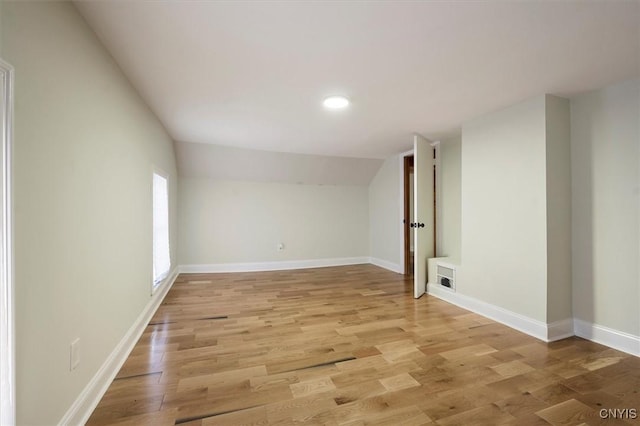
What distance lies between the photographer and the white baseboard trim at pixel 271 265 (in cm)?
473

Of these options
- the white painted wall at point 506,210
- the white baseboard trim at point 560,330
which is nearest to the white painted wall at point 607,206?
the white baseboard trim at point 560,330

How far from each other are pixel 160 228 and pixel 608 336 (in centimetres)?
457

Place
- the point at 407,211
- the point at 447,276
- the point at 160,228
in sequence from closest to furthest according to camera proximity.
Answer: the point at 160,228 → the point at 447,276 → the point at 407,211

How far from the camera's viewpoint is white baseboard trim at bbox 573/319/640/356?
206 centimetres

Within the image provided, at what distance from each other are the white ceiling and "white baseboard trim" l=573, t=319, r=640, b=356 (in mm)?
2049

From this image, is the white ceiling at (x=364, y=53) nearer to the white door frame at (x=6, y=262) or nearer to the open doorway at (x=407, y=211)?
the white door frame at (x=6, y=262)

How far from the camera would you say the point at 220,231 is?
16.0 ft

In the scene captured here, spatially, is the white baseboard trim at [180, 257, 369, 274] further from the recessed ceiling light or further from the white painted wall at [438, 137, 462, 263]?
the recessed ceiling light

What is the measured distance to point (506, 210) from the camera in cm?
260

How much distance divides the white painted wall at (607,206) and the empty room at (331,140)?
0.01 m

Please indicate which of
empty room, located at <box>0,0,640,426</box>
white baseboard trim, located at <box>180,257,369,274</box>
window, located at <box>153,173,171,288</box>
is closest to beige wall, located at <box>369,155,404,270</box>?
white baseboard trim, located at <box>180,257,369,274</box>

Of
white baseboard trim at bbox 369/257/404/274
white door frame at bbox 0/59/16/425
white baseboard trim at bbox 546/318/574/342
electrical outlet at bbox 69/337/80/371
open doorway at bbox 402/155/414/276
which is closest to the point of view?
white door frame at bbox 0/59/16/425

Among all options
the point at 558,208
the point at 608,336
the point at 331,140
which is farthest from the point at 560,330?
the point at 331,140

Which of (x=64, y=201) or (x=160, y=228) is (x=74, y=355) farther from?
(x=160, y=228)
